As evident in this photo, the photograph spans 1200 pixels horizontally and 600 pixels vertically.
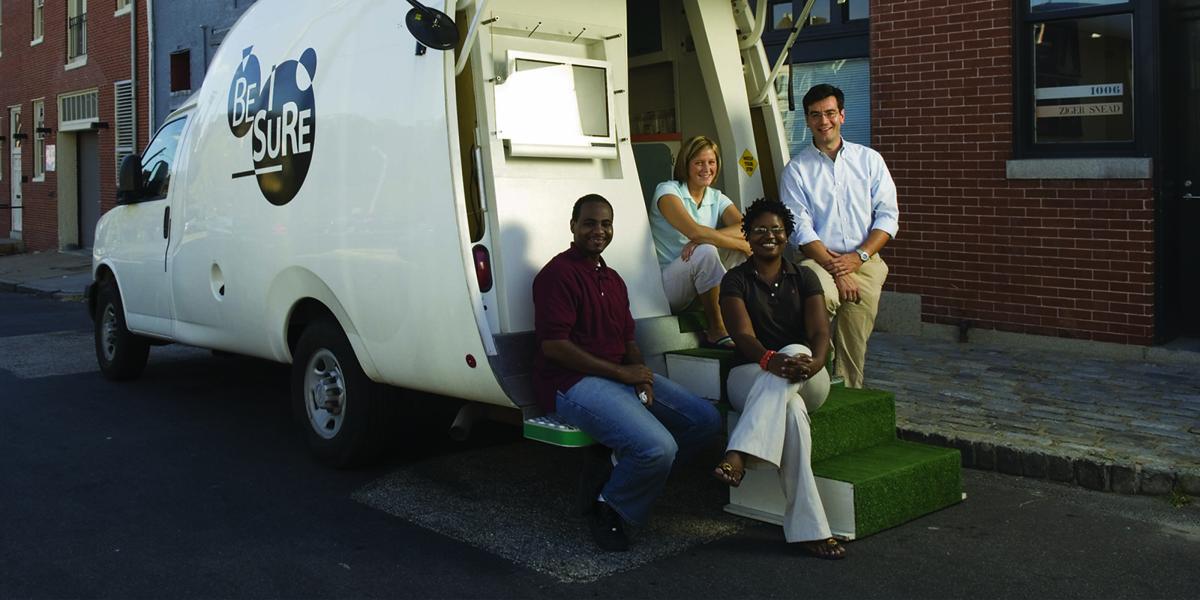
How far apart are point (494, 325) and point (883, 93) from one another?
19.5 ft

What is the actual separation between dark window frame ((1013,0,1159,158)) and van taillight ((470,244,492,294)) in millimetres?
5620

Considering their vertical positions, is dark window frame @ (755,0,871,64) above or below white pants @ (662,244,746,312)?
above

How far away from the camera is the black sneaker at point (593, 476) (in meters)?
4.92

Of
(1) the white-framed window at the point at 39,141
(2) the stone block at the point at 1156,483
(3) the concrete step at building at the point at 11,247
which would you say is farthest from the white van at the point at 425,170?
(1) the white-framed window at the point at 39,141

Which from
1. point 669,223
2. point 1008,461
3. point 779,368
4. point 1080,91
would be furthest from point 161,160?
point 1080,91

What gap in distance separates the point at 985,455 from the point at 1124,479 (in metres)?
0.70

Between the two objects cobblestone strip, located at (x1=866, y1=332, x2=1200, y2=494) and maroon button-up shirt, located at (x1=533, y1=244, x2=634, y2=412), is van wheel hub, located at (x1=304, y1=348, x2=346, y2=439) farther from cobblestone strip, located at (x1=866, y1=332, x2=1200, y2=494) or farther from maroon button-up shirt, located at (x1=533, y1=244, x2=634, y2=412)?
cobblestone strip, located at (x1=866, y1=332, x2=1200, y2=494)

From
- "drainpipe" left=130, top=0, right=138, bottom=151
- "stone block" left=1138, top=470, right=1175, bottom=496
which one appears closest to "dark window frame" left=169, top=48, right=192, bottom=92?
"drainpipe" left=130, top=0, right=138, bottom=151

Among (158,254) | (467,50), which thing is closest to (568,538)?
(467,50)

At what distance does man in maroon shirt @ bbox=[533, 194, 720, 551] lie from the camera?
15.3 feet

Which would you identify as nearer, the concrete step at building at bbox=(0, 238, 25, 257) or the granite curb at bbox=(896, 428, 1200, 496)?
the granite curb at bbox=(896, 428, 1200, 496)

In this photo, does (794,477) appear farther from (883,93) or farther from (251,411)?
(883,93)

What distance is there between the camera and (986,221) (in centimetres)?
931

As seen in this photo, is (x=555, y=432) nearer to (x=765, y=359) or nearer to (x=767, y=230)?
(x=765, y=359)
